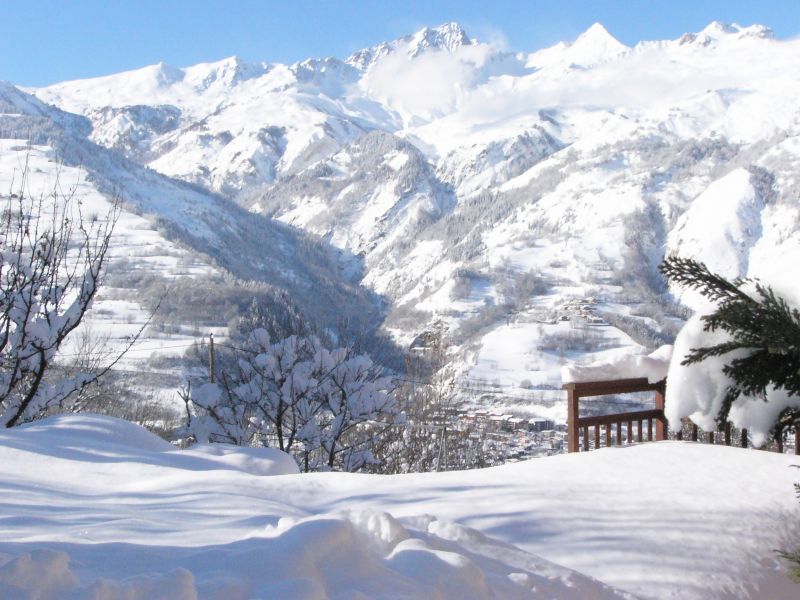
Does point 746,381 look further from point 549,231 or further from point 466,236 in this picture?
point 466,236

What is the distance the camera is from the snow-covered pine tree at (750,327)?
1.50 meters

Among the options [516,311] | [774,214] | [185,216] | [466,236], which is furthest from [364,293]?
[774,214]

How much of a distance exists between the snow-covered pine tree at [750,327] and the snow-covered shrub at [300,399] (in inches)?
289

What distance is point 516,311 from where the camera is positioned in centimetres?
10219

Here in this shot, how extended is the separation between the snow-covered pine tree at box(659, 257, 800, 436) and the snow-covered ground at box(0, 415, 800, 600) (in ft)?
3.72

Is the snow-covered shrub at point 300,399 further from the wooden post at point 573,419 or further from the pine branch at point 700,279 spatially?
the pine branch at point 700,279

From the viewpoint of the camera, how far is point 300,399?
30.2ft

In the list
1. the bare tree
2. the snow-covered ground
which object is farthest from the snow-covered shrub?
the snow-covered ground

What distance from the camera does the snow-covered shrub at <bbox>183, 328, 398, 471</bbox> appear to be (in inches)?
347

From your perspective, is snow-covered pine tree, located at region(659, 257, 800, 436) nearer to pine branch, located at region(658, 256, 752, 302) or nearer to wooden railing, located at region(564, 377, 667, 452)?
pine branch, located at region(658, 256, 752, 302)

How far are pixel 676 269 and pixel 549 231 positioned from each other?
15577 centimetres

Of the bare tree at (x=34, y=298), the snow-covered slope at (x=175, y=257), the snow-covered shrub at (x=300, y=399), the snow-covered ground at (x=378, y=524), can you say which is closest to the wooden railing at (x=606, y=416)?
the snow-covered ground at (x=378, y=524)

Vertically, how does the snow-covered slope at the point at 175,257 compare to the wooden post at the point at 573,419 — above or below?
above

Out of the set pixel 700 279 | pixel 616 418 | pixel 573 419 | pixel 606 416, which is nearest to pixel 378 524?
pixel 700 279
